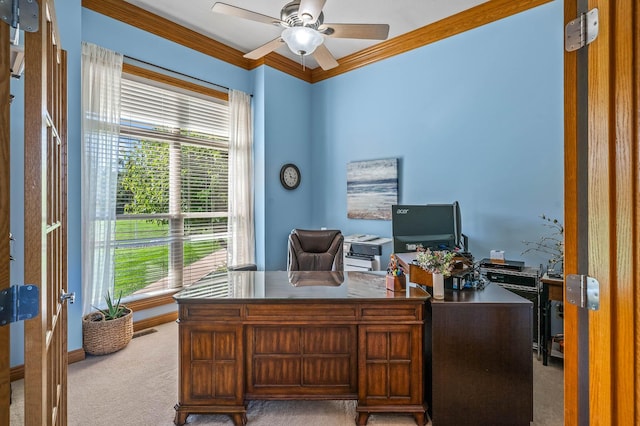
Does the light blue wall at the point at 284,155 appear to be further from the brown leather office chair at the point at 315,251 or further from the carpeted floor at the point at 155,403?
the carpeted floor at the point at 155,403

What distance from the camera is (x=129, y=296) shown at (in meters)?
3.56

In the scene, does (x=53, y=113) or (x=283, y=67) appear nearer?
(x=53, y=113)

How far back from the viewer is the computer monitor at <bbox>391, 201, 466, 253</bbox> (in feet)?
8.22

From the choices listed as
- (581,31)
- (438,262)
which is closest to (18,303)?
(581,31)

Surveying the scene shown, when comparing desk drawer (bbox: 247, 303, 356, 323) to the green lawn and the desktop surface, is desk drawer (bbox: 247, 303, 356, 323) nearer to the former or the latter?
the desktop surface

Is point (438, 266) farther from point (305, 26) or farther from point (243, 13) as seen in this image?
point (243, 13)

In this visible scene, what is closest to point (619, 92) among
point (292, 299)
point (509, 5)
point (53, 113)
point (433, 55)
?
point (292, 299)

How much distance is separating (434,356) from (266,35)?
12.5 feet

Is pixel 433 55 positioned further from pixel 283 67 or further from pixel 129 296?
pixel 129 296

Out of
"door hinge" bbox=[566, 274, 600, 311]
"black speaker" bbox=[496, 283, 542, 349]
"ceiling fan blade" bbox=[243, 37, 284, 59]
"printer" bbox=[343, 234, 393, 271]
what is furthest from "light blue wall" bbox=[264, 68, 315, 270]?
"door hinge" bbox=[566, 274, 600, 311]

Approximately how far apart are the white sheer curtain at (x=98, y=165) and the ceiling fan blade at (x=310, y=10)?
82.9 inches

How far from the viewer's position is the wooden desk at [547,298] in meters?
2.65

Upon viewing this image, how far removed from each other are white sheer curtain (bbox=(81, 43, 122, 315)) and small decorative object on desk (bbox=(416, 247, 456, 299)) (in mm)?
2849

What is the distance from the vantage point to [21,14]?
2.99ft
